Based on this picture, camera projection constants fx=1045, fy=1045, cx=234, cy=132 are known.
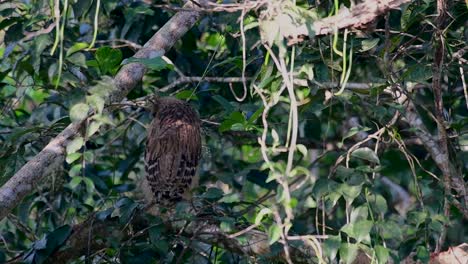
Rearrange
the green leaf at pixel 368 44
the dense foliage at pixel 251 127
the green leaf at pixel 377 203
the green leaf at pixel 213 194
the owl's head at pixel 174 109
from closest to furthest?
the dense foliage at pixel 251 127, the green leaf at pixel 377 203, the green leaf at pixel 368 44, the green leaf at pixel 213 194, the owl's head at pixel 174 109

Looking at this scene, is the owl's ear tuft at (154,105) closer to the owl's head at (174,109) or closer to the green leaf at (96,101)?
the owl's head at (174,109)

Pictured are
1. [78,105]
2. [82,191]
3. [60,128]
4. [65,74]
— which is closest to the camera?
[78,105]

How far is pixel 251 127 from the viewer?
529 cm

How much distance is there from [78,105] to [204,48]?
3339 millimetres

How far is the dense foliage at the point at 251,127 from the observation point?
14.7 ft

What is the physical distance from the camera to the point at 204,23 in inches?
278

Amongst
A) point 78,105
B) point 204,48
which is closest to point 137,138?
point 204,48

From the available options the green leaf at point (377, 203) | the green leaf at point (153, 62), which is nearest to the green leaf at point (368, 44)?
the green leaf at point (377, 203)

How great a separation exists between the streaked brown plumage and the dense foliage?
12cm

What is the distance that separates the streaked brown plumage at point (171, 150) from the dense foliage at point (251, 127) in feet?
0.38

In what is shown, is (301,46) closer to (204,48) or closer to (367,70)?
(367,70)

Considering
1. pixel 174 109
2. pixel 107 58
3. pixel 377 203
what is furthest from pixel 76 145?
pixel 174 109

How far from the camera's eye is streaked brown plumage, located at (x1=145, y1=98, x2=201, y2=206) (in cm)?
644

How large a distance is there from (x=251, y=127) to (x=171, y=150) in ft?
4.98
